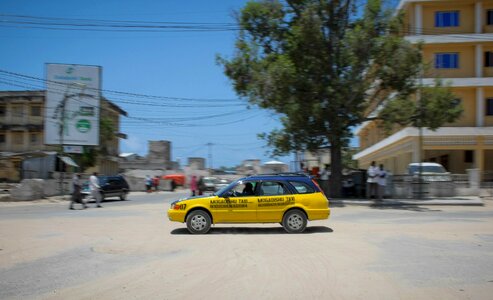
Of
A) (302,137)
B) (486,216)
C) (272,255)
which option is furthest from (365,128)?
(272,255)

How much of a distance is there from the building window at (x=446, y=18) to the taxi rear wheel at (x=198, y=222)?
33.5 m

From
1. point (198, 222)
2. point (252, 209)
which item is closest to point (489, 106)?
point (252, 209)

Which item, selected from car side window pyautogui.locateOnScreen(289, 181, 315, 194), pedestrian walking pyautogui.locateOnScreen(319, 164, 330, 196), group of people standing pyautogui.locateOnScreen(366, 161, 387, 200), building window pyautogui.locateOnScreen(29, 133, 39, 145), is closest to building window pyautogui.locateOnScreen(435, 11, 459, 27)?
pedestrian walking pyautogui.locateOnScreen(319, 164, 330, 196)

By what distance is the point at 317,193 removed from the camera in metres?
13.5

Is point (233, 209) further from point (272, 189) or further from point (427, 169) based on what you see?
point (427, 169)

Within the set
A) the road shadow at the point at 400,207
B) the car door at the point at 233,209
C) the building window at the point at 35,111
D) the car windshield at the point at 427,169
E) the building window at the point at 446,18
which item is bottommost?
the road shadow at the point at 400,207

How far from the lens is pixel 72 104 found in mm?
37812

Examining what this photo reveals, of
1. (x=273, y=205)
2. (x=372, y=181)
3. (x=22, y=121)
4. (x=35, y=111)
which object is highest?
(x=35, y=111)

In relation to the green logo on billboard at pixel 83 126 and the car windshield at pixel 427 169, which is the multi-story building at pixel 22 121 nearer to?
the green logo on billboard at pixel 83 126

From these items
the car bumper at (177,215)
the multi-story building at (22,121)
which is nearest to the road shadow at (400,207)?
the car bumper at (177,215)

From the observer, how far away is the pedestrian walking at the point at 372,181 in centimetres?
2551

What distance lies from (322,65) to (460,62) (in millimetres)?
19111

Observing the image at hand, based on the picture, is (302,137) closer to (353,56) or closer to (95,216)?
(353,56)

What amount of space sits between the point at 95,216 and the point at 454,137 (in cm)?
2964
